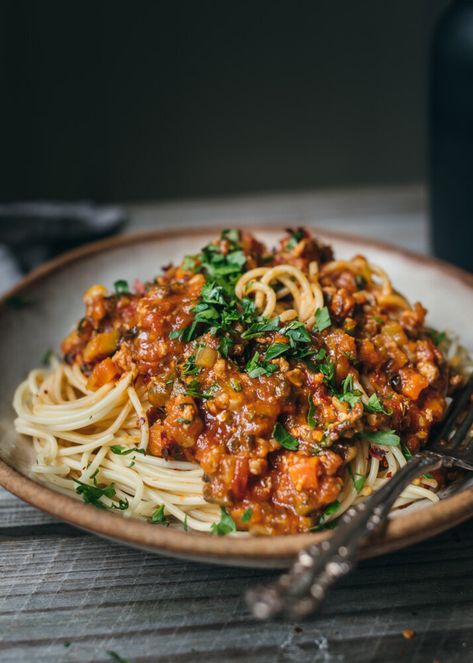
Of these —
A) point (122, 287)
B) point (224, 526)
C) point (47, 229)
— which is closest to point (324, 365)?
point (224, 526)

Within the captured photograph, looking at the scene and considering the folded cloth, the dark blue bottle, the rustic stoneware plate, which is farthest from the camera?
the folded cloth

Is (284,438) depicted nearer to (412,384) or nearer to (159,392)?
(159,392)

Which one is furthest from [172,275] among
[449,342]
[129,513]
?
[449,342]

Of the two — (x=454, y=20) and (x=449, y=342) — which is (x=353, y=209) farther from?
(x=449, y=342)

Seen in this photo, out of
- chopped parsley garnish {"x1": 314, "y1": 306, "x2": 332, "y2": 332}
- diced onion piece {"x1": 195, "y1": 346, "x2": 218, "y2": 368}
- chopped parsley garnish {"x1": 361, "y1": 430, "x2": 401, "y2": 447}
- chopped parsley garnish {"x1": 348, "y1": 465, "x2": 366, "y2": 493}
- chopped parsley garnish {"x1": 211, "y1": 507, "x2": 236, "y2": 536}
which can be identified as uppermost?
chopped parsley garnish {"x1": 314, "y1": 306, "x2": 332, "y2": 332}

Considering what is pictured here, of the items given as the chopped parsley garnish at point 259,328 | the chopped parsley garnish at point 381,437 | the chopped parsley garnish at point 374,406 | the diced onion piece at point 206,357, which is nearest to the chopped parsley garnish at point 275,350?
the chopped parsley garnish at point 259,328

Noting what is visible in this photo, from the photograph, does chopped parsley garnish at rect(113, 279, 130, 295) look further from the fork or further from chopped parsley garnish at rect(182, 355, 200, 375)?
the fork

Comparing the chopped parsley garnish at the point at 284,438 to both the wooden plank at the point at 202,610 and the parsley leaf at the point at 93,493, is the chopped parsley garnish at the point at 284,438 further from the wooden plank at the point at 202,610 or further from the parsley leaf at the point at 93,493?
the parsley leaf at the point at 93,493

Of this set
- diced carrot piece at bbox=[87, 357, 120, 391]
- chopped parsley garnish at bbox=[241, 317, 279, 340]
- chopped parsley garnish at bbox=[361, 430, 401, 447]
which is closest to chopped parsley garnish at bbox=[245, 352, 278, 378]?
chopped parsley garnish at bbox=[241, 317, 279, 340]
